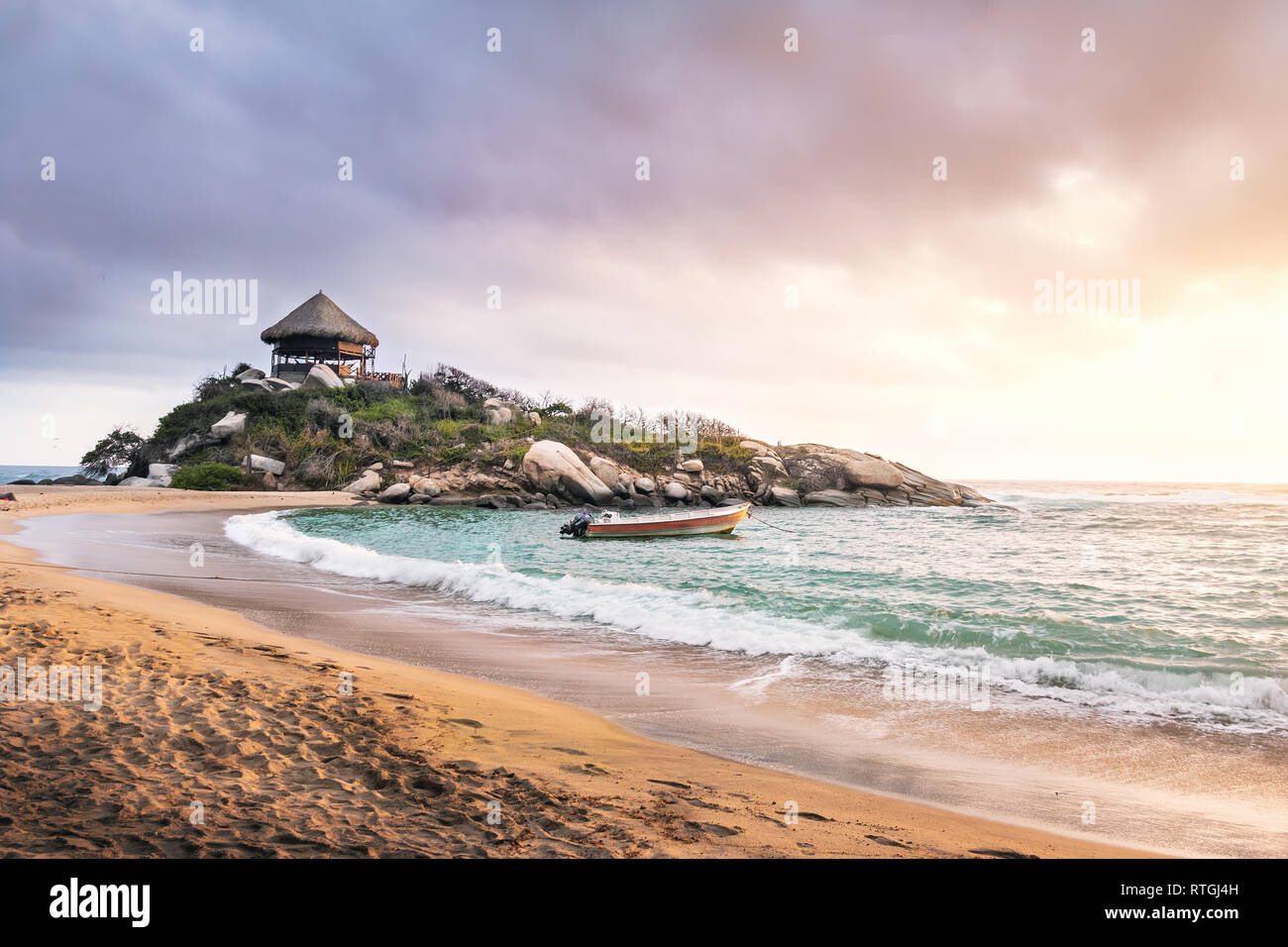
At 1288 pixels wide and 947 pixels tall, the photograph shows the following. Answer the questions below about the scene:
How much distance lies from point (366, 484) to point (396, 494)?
3.65 meters

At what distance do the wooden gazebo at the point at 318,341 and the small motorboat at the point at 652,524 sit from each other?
40701 mm

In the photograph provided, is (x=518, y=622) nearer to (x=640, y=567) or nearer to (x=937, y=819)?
(x=640, y=567)

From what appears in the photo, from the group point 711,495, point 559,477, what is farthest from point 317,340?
point 711,495

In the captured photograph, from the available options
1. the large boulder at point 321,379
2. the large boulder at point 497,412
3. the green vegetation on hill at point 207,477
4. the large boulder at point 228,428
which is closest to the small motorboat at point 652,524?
the green vegetation on hill at point 207,477

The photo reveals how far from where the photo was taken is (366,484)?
142ft

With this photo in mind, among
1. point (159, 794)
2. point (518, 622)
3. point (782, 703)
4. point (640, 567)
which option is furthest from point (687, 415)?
point (159, 794)

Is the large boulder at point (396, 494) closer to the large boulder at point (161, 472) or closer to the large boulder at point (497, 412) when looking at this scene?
the large boulder at point (497, 412)

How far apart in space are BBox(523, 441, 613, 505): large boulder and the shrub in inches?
760

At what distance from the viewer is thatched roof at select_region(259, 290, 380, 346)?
5625cm

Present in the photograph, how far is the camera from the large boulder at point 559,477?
41.9 meters

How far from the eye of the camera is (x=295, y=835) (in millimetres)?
3084

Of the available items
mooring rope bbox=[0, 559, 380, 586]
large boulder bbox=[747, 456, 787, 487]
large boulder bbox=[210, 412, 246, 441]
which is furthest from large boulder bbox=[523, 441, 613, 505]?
mooring rope bbox=[0, 559, 380, 586]

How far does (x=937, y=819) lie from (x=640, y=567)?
1322 centimetres

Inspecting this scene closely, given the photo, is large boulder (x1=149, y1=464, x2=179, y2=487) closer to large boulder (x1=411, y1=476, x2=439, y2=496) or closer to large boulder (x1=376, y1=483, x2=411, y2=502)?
large boulder (x1=376, y1=483, x2=411, y2=502)
